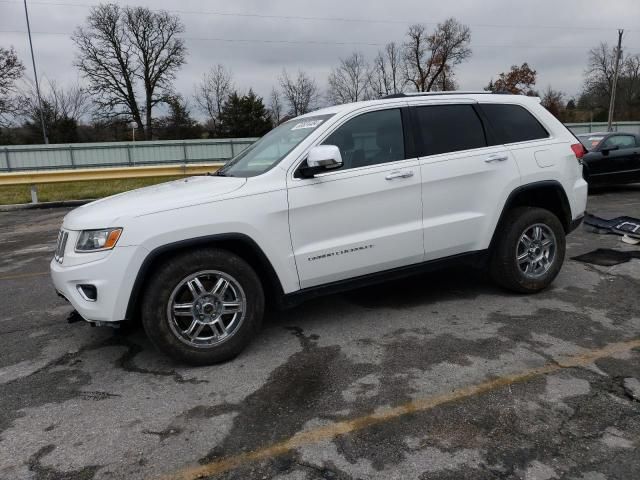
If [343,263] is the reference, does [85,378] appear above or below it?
below

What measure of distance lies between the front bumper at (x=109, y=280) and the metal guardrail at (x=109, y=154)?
76.8 feet

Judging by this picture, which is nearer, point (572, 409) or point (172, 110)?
point (572, 409)

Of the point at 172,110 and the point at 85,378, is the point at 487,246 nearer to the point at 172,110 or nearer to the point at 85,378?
the point at 85,378

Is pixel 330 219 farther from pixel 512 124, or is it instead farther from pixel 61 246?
pixel 512 124

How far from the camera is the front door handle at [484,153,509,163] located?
14.7 feet

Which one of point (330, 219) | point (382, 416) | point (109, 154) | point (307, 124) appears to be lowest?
point (382, 416)

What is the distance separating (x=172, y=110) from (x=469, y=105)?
49410 mm

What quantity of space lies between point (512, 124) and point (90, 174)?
13723 millimetres

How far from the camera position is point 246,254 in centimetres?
380

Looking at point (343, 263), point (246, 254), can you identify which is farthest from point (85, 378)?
point (343, 263)

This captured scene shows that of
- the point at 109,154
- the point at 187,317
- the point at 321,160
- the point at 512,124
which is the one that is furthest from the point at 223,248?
the point at 109,154

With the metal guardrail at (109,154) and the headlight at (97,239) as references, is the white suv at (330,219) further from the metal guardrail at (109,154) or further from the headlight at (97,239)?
the metal guardrail at (109,154)

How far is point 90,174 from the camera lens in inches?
603

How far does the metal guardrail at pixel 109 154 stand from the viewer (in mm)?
25719
